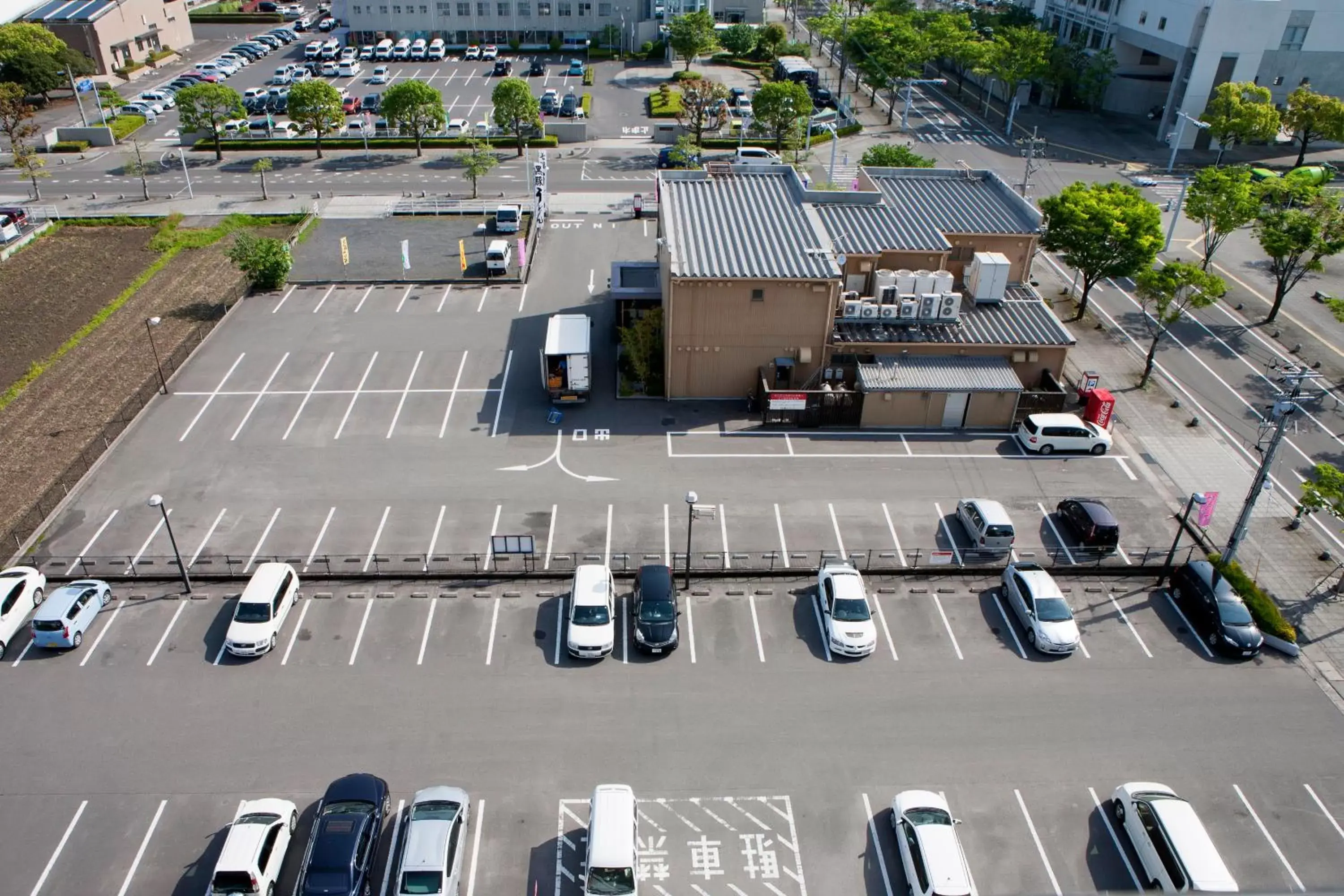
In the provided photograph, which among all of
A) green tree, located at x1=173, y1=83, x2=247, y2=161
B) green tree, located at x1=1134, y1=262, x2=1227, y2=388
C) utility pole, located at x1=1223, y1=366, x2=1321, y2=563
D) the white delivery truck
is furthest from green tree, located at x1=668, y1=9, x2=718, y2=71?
utility pole, located at x1=1223, y1=366, x2=1321, y2=563

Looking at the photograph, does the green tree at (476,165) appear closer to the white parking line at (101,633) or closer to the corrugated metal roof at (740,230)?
the corrugated metal roof at (740,230)

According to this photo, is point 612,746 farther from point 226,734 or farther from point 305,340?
point 305,340

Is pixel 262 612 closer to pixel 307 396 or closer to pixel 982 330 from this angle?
pixel 307 396

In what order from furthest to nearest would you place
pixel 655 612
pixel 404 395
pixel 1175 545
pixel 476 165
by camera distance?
pixel 476 165
pixel 404 395
pixel 1175 545
pixel 655 612

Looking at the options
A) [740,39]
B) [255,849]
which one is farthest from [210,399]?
[740,39]

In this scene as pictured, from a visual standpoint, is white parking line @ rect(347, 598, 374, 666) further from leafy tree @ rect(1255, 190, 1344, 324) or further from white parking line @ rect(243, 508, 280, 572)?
leafy tree @ rect(1255, 190, 1344, 324)

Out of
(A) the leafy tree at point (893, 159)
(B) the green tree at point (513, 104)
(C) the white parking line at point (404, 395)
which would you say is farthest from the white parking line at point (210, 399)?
(A) the leafy tree at point (893, 159)

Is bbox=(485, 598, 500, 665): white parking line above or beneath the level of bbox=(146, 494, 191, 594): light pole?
beneath
